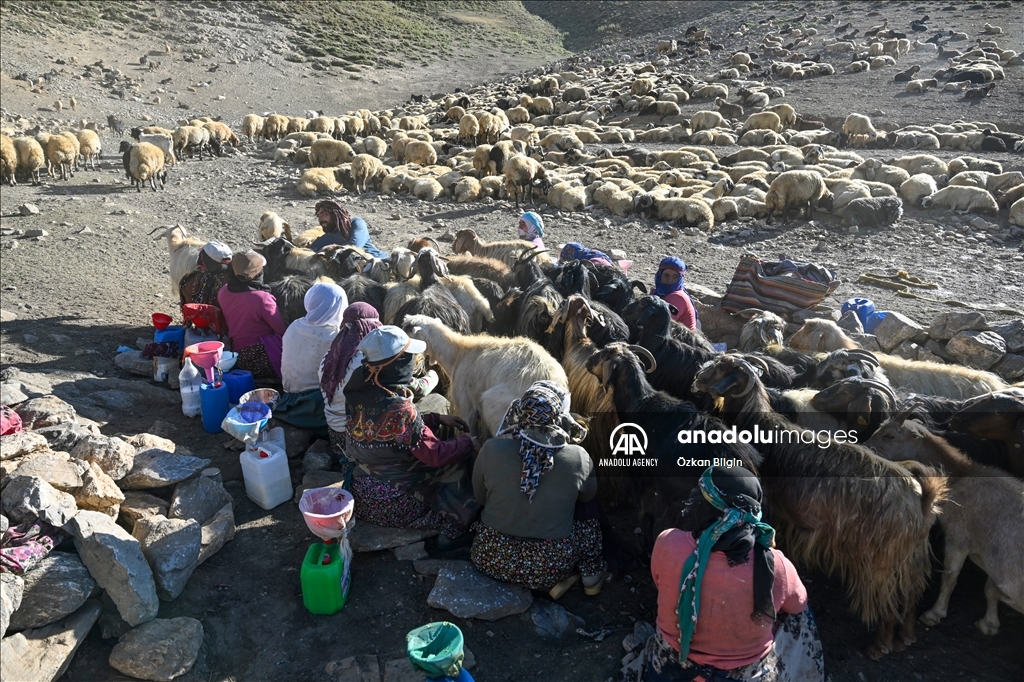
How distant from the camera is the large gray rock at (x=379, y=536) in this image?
3695 mm

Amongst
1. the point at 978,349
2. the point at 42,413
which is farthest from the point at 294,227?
the point at 978,349

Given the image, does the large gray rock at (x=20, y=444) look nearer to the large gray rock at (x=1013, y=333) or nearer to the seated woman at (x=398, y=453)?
the seated woman at (x=398, y=453)

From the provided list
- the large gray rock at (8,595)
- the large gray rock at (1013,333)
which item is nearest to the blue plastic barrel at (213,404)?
the large gray rock at (8,595)

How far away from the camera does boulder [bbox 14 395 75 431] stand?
3.96 meters

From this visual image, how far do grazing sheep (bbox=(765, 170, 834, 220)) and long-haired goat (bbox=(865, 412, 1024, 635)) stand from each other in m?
8.75

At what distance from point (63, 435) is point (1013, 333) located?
22.6 ft

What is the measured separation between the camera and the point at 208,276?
6289mm

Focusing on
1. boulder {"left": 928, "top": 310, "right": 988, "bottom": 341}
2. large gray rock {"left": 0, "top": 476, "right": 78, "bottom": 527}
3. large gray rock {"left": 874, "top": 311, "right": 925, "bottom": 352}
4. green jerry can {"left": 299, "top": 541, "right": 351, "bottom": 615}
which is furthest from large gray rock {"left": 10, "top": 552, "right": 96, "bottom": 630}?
boulder {"left": 928, "top": 310, "right": 988, "bottom": 341}

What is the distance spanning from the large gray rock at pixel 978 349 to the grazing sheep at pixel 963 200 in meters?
7.21

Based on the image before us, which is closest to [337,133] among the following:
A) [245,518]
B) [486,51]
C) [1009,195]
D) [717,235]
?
[717,235]

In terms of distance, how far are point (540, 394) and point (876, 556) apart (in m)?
1.76

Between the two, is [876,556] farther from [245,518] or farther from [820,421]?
[245,518]

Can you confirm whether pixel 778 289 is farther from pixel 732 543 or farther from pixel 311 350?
pixel 732 543

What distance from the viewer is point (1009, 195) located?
1150 cm
